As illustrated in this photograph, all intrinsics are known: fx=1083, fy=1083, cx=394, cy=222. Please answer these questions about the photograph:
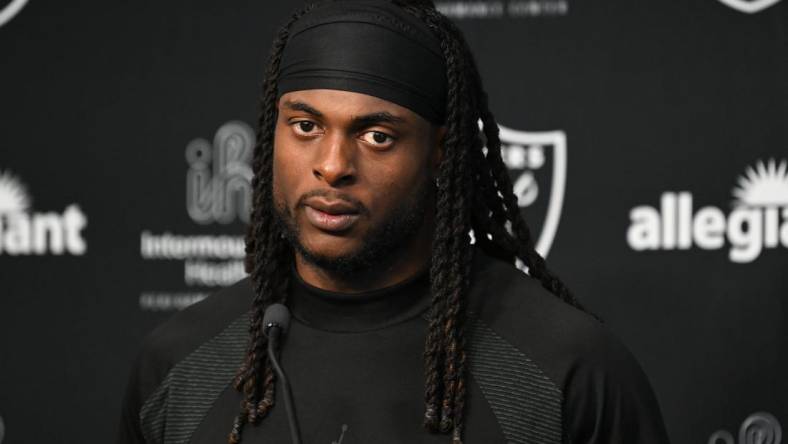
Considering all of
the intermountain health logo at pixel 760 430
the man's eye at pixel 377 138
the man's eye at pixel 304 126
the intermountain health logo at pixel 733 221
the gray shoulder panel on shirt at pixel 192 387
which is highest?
the man's eye at pixel 304 126

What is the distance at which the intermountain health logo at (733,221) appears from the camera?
8.71 ft

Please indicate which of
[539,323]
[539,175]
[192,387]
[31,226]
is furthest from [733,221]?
[31,226]

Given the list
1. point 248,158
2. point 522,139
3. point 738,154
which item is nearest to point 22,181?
point 248,158

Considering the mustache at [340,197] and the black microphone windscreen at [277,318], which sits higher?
the mustache at [340,197]

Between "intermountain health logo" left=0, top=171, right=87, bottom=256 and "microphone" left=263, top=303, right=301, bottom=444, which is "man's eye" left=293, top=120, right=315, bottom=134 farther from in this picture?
"intermountain health logo" left=0, top=171, right=87, bottom=256

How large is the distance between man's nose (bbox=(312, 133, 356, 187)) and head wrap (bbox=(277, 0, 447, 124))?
84 millimetres

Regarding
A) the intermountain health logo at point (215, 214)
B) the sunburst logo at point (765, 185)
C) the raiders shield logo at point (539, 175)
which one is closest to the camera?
the sunburst logo at point (765, 185)

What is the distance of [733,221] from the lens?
2.68m

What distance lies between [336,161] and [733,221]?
1.41 metres

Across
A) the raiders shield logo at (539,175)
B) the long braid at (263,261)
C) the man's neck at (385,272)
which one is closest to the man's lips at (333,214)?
the man's neck at (385,272)

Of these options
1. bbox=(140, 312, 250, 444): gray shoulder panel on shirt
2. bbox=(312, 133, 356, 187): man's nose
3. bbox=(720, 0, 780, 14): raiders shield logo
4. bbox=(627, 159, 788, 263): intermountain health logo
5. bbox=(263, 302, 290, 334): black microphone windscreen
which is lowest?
bbox=(140, 312, 250, 444): gray shoulder panel on shirt

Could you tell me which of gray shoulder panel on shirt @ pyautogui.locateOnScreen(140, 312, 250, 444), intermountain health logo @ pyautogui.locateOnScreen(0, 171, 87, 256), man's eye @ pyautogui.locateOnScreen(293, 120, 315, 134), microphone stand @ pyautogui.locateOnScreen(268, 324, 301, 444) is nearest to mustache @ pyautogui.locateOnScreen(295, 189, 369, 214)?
man's eye @ pyautogui.locateOnScreen(293, 120, 315, 134)

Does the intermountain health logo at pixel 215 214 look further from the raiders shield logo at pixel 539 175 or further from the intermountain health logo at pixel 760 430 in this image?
the intermountain health logo at pixel 760 430

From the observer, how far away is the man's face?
164cm
